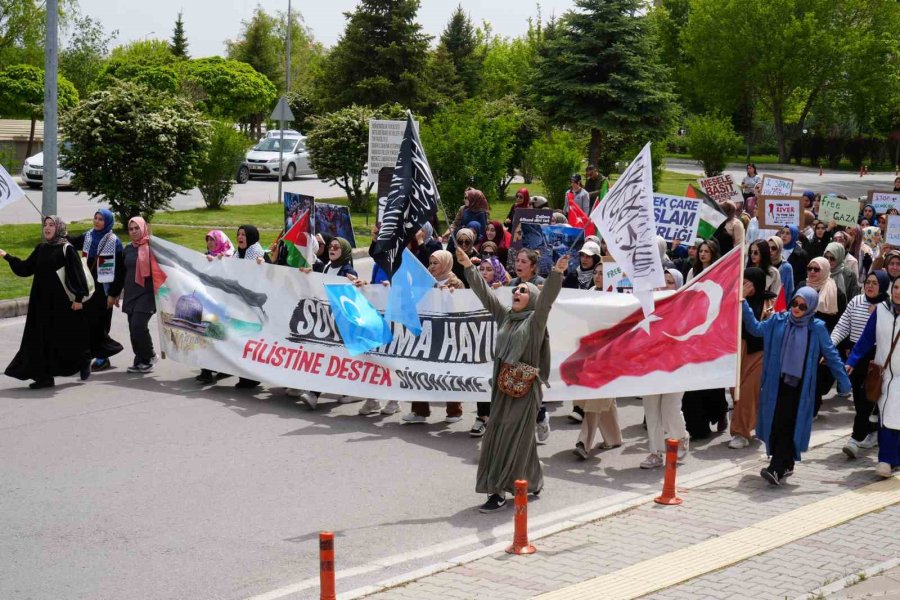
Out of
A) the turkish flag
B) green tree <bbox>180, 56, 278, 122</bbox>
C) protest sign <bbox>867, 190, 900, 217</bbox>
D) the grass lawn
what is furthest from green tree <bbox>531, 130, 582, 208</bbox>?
green tree <bbox>180, 56, 278, 122</bbox>

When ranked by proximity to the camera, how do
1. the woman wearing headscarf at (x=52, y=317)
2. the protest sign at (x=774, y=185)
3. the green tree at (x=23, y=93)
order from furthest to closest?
the green tree at (x=23, y=93) < the protest sign at (x=774, y=185) < the woman wearing headscarf at (x=52, y=317)

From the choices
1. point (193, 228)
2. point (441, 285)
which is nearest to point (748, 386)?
point (441, 285)

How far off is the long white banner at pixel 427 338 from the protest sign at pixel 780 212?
22.5ft

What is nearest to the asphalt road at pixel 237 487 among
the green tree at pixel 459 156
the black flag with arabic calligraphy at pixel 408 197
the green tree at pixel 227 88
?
the black flag with arabic calligraphy at pixel 408 197

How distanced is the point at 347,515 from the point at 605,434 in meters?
3.00

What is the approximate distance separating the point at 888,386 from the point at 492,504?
3545 mm

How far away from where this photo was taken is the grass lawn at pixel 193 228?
61.0ft

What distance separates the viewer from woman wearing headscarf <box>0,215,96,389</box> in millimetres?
11734

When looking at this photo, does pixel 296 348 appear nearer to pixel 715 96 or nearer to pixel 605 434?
pixel 605 434

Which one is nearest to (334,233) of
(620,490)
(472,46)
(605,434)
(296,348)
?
(296,348)

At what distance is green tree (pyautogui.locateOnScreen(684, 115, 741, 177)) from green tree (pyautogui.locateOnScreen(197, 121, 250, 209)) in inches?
847

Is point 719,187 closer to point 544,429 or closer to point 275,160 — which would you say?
point 544,429

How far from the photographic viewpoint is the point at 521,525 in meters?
7.39

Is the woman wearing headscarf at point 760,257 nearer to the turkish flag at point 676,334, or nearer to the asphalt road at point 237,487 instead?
the turkish flag at point 676,334
